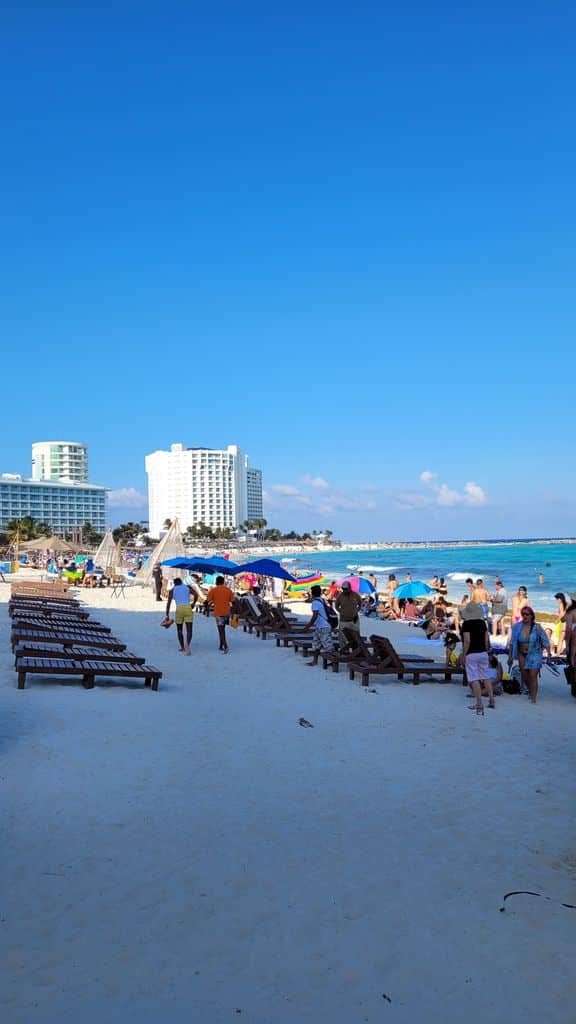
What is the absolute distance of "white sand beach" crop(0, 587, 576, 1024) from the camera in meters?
3.30

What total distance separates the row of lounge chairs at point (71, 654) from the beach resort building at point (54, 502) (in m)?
118

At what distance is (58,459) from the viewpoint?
16700cm

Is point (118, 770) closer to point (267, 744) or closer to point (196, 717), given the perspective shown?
point (267, 744)

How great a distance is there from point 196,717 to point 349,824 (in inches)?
141

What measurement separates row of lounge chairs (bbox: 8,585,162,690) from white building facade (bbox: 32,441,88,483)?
158m

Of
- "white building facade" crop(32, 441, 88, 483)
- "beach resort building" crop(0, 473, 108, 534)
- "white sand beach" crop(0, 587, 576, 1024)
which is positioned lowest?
"white sand beach" crop(0, 587, 576, 1024)

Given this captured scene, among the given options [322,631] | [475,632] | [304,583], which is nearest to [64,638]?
[322,631]

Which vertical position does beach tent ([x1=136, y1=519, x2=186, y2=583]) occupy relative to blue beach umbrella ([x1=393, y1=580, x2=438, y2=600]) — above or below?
above

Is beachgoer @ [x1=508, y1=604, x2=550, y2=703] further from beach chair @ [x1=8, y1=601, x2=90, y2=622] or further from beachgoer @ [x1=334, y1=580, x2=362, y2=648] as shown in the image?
beach chair @ [x1=8, y1=601, x2=90, y2=622]

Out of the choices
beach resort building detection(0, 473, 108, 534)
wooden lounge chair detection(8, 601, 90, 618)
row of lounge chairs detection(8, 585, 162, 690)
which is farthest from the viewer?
beach resort building detection(0, 473, 108, 534)

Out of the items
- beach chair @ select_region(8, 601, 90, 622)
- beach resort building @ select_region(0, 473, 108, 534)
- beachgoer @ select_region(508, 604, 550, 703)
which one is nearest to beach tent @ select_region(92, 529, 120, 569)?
beach chair @ select_region(8, 601, 90, 622)

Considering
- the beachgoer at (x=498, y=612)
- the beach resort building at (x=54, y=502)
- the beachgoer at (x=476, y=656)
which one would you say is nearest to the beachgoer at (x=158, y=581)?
the beachgoer at (x=498, y=612)

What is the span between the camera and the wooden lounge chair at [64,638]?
11.8 metres

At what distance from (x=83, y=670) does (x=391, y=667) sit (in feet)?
14.8
